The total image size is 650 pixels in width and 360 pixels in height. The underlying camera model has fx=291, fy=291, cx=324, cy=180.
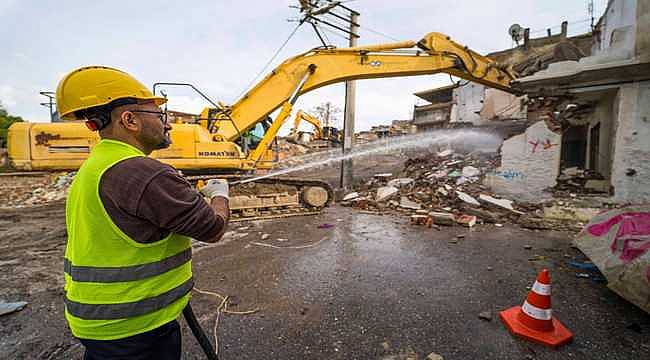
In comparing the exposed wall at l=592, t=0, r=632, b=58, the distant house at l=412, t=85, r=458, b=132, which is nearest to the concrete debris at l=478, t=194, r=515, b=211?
the exposed wall at l=592, t=0, r=632, b=58

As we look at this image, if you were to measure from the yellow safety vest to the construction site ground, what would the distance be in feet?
4.40

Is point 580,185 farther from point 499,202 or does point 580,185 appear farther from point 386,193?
point 386,193

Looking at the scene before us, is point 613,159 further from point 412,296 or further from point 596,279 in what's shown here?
point 412,296

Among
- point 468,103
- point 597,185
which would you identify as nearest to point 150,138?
point 597,185

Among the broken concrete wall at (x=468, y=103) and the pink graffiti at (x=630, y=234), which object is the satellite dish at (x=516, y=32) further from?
the pink graffiti at (x=630, y=234)

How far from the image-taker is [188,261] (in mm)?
1476

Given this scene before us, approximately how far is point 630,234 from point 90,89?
4.54 m

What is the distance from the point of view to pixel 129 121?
1344 millimetres

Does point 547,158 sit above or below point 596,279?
above

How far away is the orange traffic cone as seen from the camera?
240 cm

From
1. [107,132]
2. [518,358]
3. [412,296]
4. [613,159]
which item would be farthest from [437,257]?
[613,159]

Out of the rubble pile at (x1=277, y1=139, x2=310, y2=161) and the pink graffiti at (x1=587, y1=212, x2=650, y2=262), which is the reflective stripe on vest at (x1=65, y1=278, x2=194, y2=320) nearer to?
the pink graffiti at (x1=587, y1=212, x2=650, y2=262)

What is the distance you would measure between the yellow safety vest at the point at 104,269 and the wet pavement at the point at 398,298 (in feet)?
4.42

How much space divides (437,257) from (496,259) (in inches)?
32.7
